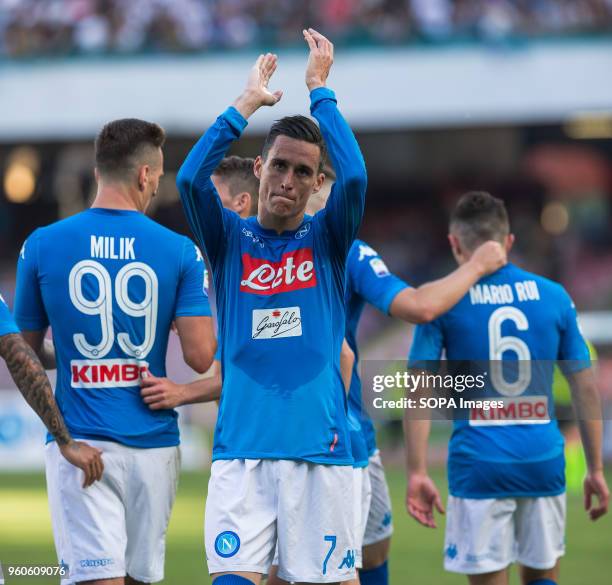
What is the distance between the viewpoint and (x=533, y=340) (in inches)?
218

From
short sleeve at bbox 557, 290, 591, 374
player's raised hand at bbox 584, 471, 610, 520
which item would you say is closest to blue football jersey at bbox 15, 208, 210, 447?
short sleeve at bbox 557, 290, 591, 374

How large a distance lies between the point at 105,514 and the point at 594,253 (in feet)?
68.6

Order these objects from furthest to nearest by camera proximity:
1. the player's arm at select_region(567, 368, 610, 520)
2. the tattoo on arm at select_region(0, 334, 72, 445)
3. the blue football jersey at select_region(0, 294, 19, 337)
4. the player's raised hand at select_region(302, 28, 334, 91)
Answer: the player's arm at select_region(567, 368, 610, 520) → the player's raised hand at select_region(302, 28, 334, 91) → the tattoo on arm at select_region(0, 334, 72, 445) → the blue football jersey at select_region(0, 294, 19, 337)

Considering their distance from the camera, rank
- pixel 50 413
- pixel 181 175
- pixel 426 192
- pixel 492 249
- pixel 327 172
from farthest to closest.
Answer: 1. pixel 426 192
2. pixel 327 172
3. pixel 492 249
4. pixel 50 413
5. pixel 181 175

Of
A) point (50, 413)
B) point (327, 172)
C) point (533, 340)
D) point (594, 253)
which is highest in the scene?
point (594, 253)

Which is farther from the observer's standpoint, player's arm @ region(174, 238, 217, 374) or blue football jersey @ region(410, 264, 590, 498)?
blue football jersey @ region(410, 264, 590, 498)

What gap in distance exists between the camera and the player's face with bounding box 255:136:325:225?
14.5 feet

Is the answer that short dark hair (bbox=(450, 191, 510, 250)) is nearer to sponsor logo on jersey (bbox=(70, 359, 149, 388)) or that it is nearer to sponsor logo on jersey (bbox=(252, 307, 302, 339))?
sponsor logo on jersey (bbox=(252, 307, 302, 339))

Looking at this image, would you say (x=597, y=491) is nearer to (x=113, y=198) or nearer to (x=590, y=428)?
(x=590, y=428)

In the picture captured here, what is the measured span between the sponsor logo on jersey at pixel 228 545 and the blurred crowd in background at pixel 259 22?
1860cm

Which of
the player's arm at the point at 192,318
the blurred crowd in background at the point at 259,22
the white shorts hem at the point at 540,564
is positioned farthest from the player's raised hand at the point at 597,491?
the blurred crowd in background at the point at 259,22

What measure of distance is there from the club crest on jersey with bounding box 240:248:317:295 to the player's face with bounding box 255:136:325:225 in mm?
167

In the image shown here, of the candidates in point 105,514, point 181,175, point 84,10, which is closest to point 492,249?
point 181,175

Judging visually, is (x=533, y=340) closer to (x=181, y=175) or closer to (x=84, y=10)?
(x=181, y=175)
